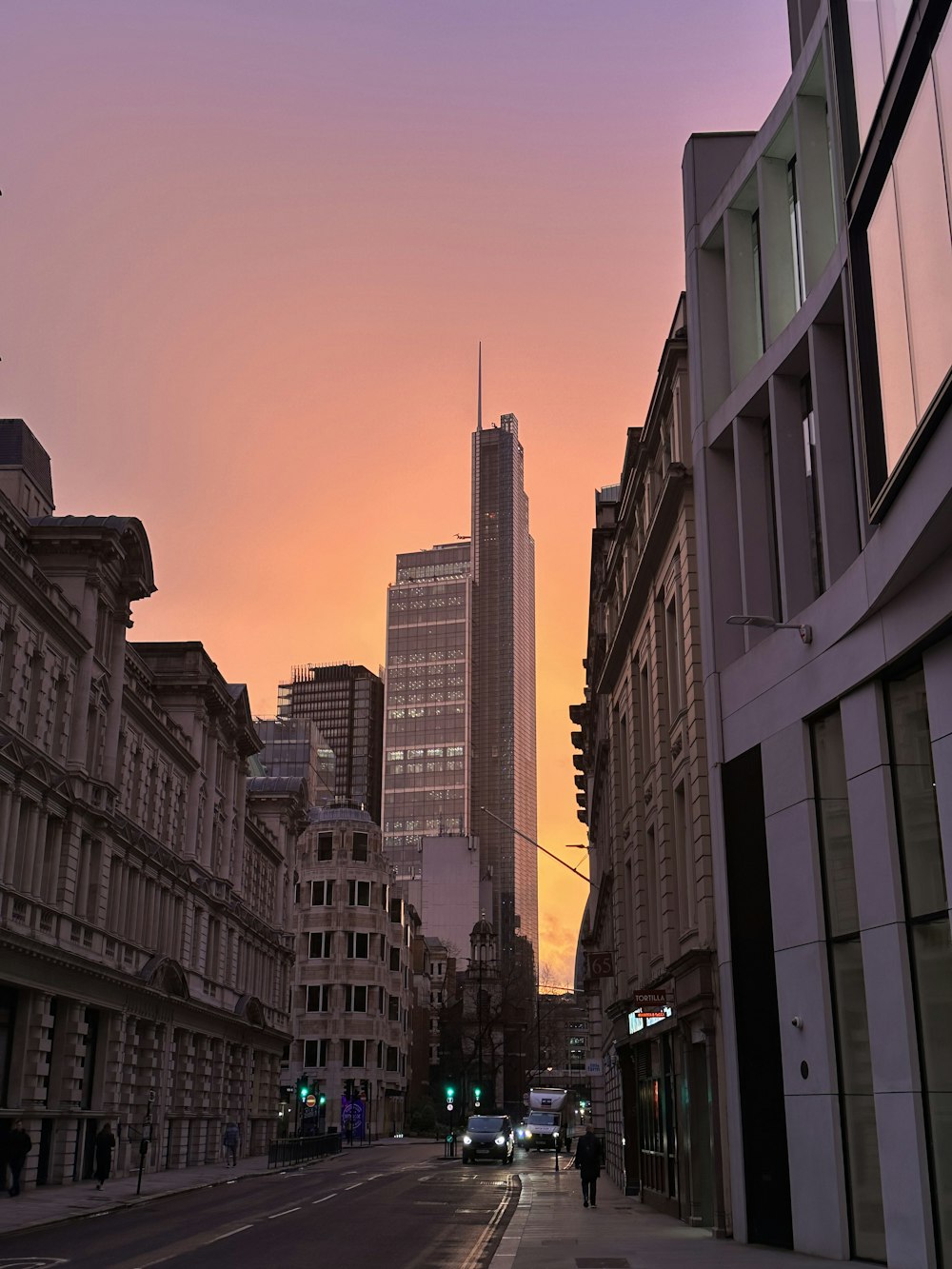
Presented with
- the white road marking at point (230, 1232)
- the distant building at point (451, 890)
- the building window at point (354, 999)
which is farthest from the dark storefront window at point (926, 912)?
the distant building at point (451, 890)

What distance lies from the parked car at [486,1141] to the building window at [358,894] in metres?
43.9

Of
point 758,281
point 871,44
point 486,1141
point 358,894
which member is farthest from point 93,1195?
point 358,894

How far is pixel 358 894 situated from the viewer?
101 metres

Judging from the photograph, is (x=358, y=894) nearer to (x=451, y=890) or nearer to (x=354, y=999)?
(x=354, y=999)

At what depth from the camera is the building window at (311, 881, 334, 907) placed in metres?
101

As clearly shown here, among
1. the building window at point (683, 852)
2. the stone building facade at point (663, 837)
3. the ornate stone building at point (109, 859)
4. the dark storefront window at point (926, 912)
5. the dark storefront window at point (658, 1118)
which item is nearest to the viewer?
the dark storefront window at point (926, 912)

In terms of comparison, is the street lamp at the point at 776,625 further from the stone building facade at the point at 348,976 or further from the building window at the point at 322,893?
the building window at the point at 322,893

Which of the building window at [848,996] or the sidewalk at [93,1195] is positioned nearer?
the building window at [848,996]

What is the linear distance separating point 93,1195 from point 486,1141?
2548cm

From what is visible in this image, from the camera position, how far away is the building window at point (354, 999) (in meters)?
98.2

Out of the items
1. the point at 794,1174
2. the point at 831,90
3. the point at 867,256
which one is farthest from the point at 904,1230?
the point at 831,90

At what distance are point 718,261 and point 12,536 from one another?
772 inches

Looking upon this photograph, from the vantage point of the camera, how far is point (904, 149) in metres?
16.0

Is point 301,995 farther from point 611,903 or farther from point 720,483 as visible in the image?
point 720,483
